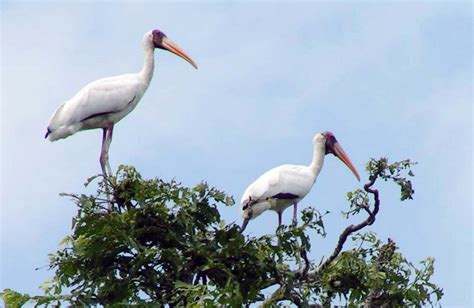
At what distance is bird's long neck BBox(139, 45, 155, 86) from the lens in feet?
64.4

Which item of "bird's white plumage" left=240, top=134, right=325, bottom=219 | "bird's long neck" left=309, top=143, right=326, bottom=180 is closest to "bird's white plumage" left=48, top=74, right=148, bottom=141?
"bird's white plumage" left=240, top=134, right=325, bottom=219

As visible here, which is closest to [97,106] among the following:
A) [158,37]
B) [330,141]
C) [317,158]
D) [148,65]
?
[148,65]

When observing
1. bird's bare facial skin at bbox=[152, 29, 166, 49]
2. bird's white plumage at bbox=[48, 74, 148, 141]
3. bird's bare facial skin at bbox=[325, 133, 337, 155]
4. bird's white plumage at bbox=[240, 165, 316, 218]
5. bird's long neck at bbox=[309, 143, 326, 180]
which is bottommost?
bird's white plumage at bbox=[240, 165, 316, 218]

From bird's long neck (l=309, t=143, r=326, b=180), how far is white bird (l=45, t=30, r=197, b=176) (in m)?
2.89

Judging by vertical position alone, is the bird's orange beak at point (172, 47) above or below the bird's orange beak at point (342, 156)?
→ above

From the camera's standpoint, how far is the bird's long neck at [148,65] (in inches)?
773

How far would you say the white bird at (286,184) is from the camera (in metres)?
18.4

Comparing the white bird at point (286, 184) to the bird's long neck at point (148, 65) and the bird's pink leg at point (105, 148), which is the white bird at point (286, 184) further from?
the bird's long neck at point (148, 65)

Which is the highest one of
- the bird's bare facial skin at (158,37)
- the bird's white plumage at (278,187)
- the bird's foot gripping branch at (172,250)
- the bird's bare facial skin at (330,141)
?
the bird's bare facial skin at (158,37)

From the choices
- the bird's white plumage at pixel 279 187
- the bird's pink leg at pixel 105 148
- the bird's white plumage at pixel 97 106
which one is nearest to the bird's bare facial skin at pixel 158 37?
the bird's white plumage at pixel 97 106

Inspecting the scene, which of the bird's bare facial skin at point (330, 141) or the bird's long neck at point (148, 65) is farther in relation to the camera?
the bird's bare facial skin at point (330, 141)

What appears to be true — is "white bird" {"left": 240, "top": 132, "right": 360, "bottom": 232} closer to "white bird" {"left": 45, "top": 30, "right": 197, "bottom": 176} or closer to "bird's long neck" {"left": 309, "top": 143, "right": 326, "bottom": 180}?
"bird's long neck" {"left": 309, "top": 143, "right": 326, "bottom": 180}

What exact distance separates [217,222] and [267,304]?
3.66 ft

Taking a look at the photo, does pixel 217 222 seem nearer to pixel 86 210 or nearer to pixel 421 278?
pixel 86 210
